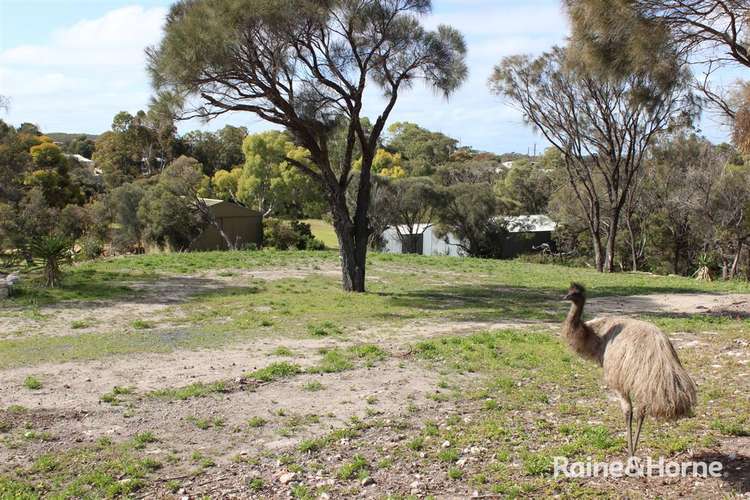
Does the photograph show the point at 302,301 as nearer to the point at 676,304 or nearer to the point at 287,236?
the point at 676,304

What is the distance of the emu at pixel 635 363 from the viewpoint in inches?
183

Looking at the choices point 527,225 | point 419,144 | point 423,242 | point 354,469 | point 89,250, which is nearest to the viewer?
point 354,469

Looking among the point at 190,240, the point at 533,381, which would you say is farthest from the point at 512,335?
the point at 190,240

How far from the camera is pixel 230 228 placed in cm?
3594

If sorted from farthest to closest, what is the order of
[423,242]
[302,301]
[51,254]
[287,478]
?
1. [423,242]
2. [51,254]
3. [302,301]
4. [287,478]

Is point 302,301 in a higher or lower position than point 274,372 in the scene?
higher

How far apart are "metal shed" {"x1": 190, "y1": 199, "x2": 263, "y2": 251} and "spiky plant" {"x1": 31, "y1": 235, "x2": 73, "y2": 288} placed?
57.7 ft

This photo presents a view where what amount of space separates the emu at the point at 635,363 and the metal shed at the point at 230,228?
29.4 metres

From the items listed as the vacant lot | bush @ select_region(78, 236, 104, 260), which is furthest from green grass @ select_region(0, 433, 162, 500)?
bush @ select_region(78, 236, 104, 260)

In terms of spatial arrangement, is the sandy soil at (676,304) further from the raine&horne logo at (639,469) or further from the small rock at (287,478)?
the small rock at (287,478)

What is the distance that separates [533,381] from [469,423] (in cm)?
192

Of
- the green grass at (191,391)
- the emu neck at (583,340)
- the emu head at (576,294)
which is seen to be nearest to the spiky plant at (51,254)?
the green grass at (191,391)

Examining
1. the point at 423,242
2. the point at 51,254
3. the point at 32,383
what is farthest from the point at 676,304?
the point at 423,242

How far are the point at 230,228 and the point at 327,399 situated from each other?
29.8 meters
